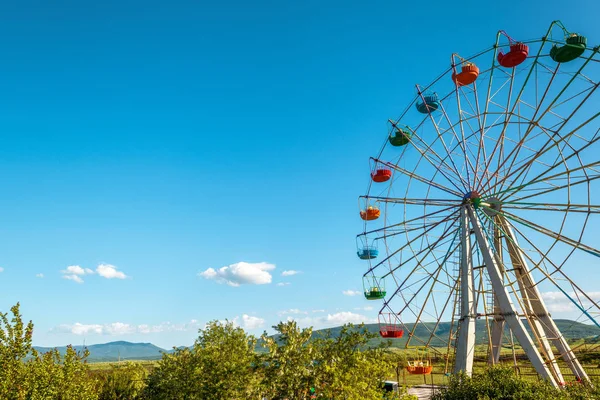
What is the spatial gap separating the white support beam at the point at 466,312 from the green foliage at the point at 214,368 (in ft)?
45.0

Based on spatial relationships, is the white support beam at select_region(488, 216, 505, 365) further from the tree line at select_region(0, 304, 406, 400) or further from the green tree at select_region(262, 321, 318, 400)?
the green tree at select_region(262, 321, 318, 400)

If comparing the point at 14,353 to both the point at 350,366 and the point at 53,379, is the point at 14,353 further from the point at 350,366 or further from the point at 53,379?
the point at 350,366

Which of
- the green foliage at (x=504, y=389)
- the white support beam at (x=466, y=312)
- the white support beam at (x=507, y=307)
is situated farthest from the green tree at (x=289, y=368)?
the white support beam at (x=507, y=307)

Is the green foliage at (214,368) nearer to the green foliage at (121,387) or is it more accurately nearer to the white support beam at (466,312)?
the green foliage at (121,387)

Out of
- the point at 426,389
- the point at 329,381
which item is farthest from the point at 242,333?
the point at 426,389

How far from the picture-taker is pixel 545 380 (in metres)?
19.4

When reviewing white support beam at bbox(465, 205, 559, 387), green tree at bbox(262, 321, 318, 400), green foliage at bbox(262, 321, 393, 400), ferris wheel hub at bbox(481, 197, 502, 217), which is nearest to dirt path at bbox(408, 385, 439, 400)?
white support beam at bbox(465, 205, 559, 387)

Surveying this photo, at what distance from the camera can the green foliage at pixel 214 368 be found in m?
13.6

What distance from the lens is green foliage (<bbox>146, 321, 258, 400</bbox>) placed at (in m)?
13.6

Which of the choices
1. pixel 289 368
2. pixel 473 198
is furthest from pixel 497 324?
pixel 289 368

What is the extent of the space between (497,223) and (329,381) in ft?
61.1

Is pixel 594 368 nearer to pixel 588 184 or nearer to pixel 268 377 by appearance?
pixel 588 184

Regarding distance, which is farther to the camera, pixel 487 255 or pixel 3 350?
pixel 487 255

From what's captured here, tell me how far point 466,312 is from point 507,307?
7.58 feet
